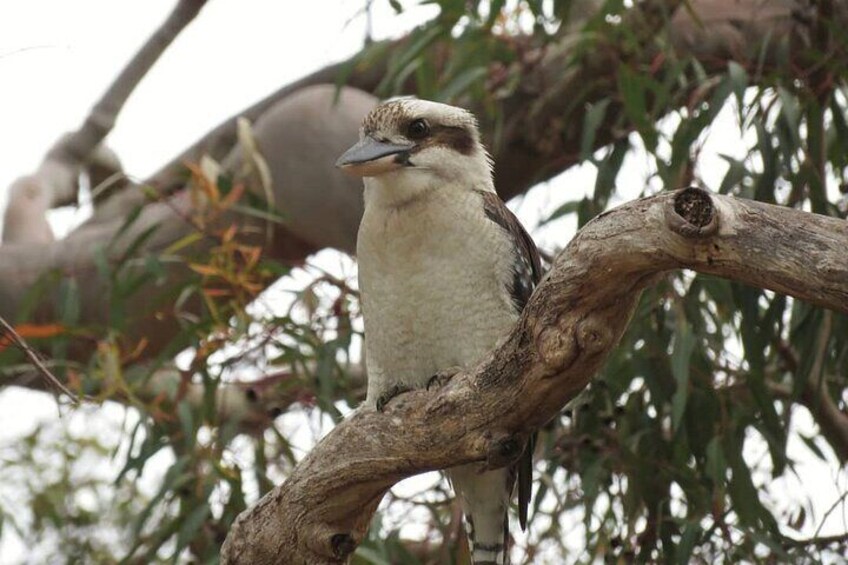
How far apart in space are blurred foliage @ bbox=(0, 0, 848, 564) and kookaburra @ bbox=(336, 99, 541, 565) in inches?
17.8

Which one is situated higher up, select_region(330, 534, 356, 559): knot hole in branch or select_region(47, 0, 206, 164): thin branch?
select_region(47, 0, 206, 164): thin branch

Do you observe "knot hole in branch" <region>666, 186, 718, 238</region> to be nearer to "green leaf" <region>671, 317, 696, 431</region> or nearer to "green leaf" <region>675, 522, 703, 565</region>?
"green leaf" <region>671, 317, 696, 431</region>

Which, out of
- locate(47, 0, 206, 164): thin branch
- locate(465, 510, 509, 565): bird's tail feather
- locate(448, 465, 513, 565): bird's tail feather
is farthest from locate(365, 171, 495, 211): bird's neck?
locate(47, 0, 206, 164): thin branch

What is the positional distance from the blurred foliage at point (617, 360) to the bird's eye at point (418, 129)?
1.87 ft

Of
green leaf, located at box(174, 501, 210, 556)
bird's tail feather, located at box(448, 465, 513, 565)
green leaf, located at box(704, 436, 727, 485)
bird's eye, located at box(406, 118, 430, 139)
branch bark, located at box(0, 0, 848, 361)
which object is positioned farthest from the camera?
branch bark, located at box(0, 0, 848, 361)

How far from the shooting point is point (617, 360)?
296cm

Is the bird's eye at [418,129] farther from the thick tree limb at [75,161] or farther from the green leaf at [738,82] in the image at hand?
the thick tree limb at [75,161]

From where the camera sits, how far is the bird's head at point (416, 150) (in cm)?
239

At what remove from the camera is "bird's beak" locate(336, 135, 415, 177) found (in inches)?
92.4

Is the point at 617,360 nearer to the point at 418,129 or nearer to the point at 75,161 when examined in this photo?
the point at 418,129

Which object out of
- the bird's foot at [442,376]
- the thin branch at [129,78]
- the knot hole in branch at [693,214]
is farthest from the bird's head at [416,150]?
the thin branch at [129,78]

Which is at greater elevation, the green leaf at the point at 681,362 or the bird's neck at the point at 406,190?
the bird's neck at the point at 406,190

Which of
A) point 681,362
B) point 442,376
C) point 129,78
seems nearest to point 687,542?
point 681,362

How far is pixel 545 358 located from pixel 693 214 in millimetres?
313
